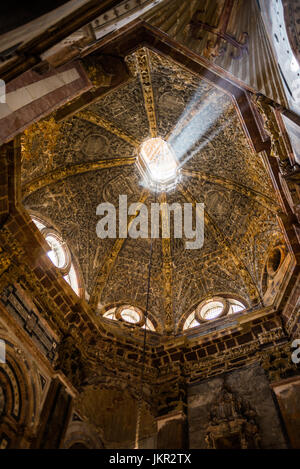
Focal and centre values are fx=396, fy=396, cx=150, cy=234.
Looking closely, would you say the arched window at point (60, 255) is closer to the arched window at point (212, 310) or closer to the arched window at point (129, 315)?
the arched window at point (129, 315)

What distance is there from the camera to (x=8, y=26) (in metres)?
4.25

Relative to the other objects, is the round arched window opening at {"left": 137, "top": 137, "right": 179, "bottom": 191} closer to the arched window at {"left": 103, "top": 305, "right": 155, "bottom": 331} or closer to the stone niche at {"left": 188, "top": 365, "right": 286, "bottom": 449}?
the arched window at {"left": 103, "top": 305, "right": 155, "bottom": 331}

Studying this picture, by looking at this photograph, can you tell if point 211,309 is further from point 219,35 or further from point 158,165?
→ point 219,35

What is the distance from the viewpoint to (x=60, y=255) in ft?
38.9

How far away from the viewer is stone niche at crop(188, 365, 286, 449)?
8812mm

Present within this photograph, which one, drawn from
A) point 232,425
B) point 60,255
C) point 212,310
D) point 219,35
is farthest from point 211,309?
point 219,35

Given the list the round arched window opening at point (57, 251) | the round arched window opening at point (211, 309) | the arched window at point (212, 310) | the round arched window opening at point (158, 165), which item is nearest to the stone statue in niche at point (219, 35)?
the round arched window opening at point (158, 165)

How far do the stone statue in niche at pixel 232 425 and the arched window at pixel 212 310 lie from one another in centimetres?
302

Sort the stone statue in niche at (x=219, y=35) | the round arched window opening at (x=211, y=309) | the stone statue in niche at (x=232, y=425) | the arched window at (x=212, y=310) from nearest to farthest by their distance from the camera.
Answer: the stone statue in niche at (x=219, y=35) → the stone statue in niche at (x=232, y=425) → the arched window at (x=212, y=310) → the round arched window opening at (x=211, y=309)

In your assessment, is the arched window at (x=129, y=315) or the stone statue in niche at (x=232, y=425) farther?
the arched window at (x=129, y=315)

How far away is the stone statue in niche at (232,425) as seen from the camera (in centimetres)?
880

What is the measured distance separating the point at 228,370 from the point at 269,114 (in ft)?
21.5

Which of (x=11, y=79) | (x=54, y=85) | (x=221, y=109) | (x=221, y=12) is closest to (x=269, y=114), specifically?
(x=221, y=12)

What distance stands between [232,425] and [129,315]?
4.99 m
